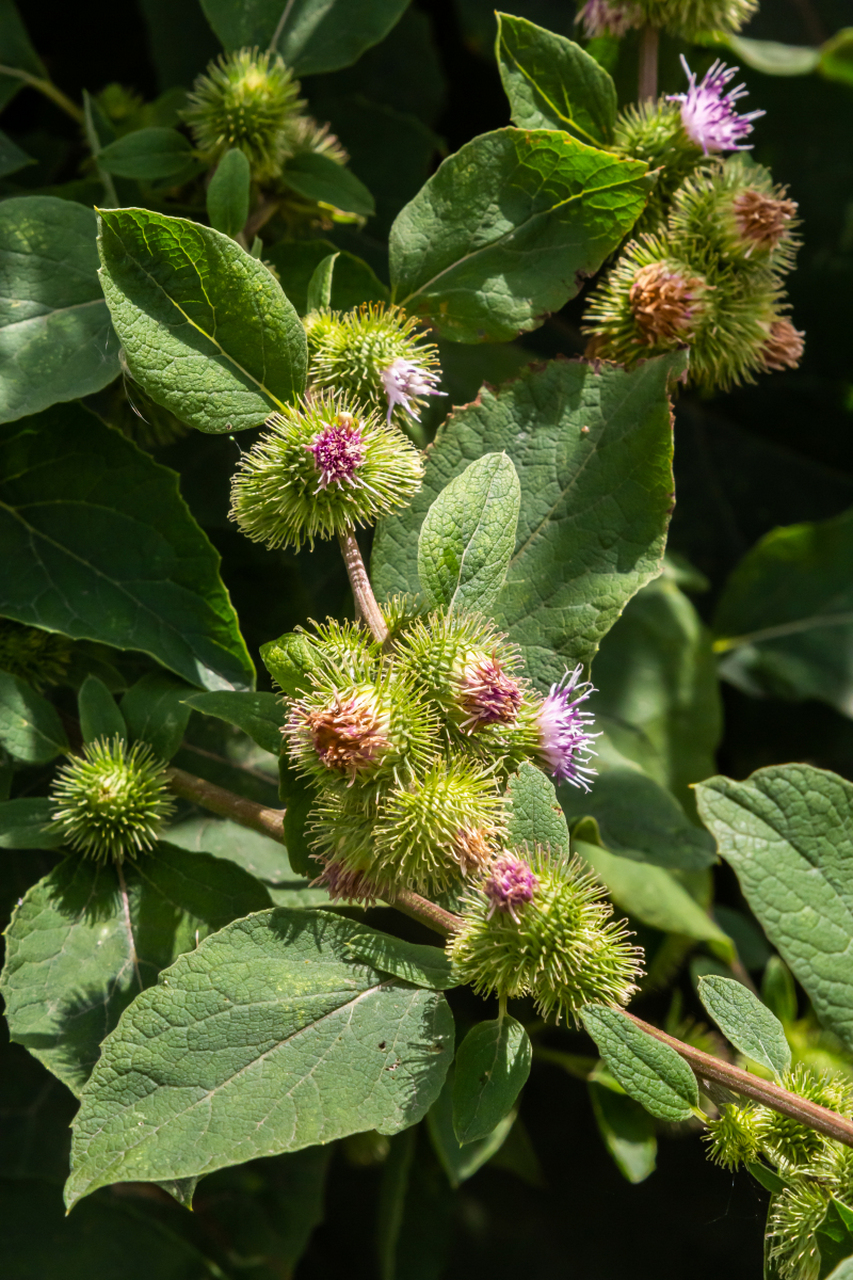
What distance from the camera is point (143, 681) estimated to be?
1.10 meters

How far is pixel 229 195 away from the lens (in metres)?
1.03

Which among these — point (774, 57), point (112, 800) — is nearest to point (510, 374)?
point (774, 57)

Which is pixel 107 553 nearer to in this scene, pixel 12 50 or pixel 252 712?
pixel 252 712

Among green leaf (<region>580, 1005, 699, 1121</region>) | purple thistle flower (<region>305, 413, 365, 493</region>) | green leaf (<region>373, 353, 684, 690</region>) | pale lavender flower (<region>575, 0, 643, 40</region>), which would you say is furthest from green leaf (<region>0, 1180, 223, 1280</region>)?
pale lavender flower (<region>575, 0, 643, 40</region>)

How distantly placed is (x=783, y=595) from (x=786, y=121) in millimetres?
825

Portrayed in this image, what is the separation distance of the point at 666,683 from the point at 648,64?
2.93ft

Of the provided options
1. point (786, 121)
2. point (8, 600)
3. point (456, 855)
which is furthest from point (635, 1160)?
point (786, 121)

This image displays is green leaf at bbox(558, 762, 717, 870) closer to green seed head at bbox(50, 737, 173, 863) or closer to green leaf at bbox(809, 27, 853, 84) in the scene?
green seed head at bbox(50, 737, 173, 863)

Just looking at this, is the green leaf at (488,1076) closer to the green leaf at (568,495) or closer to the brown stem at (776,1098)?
the brown stem at (776,1098)

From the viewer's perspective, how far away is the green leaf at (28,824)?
101 cm

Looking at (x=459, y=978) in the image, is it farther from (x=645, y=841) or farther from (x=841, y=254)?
(x=841, y=254)

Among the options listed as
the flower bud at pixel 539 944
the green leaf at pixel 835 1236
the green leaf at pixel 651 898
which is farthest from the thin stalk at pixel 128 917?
the green leaf at pixel 835 1236

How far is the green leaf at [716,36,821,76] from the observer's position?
5.31 feet

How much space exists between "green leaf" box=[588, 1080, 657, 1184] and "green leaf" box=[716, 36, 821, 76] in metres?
1.54
